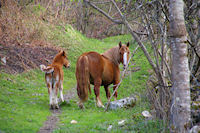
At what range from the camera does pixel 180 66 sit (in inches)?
208

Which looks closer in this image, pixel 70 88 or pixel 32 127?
pixel 32 127

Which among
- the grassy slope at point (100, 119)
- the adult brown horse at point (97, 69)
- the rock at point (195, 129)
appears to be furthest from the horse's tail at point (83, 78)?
the rock at point (195, 129)

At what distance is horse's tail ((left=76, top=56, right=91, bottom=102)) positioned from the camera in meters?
9.73

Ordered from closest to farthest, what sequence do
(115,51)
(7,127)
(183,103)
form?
(183,103) → (7,127) → (115,51)

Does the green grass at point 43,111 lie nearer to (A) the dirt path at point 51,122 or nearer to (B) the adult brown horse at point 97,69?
(A) the dirt path at point 51,122

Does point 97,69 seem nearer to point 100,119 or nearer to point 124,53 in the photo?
point 124,53

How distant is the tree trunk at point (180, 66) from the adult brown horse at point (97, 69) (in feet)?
15.9

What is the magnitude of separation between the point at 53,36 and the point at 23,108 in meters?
15.2

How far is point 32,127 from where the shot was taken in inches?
286

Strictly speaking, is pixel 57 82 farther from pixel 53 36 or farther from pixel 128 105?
pixel 53 36

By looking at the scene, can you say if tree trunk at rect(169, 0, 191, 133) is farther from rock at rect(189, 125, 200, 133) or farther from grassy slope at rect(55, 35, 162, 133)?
grassy slope at rect(55, 35, 162, 133)

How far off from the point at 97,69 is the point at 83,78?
84 cm

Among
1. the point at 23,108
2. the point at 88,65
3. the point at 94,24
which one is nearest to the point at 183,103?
the point at 88,65

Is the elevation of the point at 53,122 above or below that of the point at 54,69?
below
